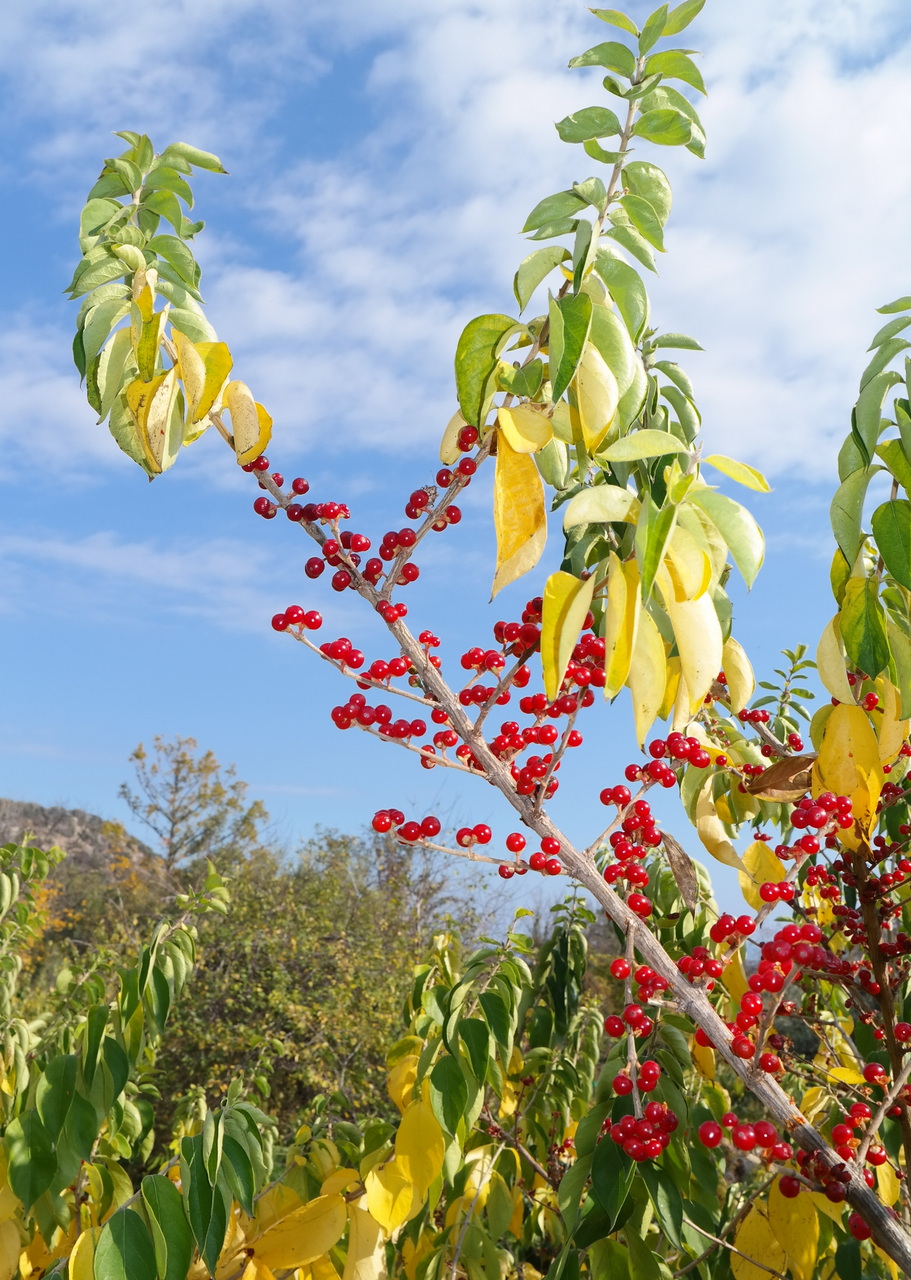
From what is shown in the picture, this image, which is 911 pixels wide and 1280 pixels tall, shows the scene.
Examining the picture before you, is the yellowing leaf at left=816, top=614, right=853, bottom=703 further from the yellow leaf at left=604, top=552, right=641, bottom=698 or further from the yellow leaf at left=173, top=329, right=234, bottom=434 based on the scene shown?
the yellow leaf at left=173, top=329, right=234, bottom=434

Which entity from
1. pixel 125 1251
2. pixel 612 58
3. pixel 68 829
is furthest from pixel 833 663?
pixel 68 829

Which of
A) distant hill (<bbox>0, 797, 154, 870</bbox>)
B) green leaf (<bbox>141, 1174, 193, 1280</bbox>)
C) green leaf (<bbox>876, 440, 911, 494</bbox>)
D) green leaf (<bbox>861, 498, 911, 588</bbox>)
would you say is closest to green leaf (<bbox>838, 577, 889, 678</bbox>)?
green leaf (<bbox>861, 498, 911, 588</bbox>)


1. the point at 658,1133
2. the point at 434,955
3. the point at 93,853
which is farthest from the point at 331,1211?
the point at 93,853

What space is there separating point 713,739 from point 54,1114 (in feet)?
3.90

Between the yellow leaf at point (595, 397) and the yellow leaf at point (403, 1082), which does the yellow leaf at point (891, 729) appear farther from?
the yellow leaf at point (403, 1082)

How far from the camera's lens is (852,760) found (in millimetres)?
1103

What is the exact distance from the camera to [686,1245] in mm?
1466

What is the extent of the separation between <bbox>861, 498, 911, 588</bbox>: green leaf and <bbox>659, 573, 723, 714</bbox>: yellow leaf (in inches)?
13.7

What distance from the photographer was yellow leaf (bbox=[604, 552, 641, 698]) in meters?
0.76

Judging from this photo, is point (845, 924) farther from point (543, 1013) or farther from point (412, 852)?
point (412, 852)

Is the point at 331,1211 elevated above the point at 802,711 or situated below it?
below

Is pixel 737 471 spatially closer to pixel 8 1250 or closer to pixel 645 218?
pixel 645 218

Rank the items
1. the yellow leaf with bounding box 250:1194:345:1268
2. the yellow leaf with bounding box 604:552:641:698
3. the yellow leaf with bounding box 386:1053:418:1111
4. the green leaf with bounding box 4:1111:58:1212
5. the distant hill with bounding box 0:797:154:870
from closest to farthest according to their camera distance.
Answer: the yellow leaf with bounding box 604:552:641:698, the yellow leaf with bounding box 250:1194:345:1268, the green leaf with bounding box 4:1111:58:1212, the yellow leaf with bounding box 386:1053:418:1111, the distant hill with bounding box 0:797:154:870

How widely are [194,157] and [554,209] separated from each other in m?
0.65
